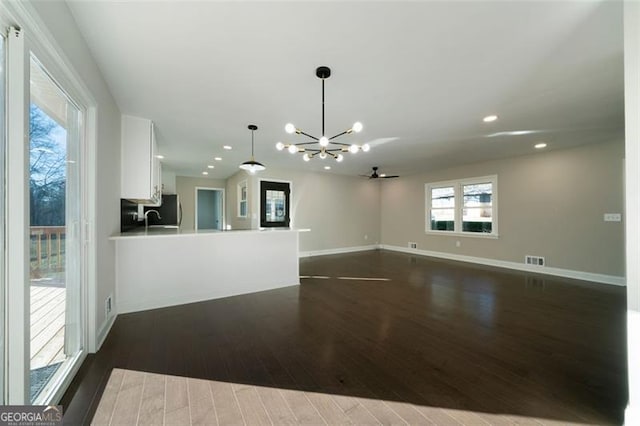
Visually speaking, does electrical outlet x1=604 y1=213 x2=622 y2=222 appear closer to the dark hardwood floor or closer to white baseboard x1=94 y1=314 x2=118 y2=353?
the dark hardwood floor

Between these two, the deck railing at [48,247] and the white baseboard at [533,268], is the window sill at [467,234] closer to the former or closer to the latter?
the white baseboard at [533,268]

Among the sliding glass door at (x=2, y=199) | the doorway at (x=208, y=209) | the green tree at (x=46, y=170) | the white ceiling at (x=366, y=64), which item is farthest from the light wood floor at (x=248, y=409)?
the doorway at (x=208, y=209)

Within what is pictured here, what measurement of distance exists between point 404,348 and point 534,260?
4.98 metres

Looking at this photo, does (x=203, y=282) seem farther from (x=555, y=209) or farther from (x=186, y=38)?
(x=555, y=209)

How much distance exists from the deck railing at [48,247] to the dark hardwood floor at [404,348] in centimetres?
92

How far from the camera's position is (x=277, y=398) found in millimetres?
1629

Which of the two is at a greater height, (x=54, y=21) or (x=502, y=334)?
(x=54, y=21)

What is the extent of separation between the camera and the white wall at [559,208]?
4367 mm

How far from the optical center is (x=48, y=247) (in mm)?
1543

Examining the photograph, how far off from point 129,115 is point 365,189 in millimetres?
6631

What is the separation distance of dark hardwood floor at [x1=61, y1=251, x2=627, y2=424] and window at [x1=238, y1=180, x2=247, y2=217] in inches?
151

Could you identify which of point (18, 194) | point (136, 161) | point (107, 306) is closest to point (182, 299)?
point (107, 306)

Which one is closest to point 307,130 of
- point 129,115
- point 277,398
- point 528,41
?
point 129,115

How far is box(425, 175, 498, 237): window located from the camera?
6.02 metres
